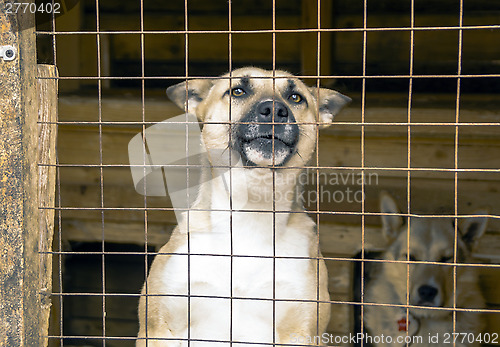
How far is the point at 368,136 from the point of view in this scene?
3789 mm

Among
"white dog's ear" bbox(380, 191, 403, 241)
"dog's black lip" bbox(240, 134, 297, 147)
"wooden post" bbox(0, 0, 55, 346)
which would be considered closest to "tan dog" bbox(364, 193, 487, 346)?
"white dog's ear" bbox(380, 191, 403, 241)

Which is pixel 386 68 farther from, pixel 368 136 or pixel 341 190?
pixel 341 190

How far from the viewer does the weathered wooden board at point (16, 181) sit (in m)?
1.92

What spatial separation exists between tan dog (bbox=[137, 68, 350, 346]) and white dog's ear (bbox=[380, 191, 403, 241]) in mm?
983

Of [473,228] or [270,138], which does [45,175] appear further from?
[473,228]

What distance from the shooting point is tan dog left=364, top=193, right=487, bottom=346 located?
3.44 m

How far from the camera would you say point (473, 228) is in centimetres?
365

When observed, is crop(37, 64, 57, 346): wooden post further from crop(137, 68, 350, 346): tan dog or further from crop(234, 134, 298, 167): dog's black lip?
crop(234, 134, 298, 167): dog's black lip

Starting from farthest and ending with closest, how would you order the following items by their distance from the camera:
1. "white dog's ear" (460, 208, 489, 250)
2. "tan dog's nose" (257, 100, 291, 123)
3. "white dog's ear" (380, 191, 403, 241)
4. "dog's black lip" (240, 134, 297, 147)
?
1. "white dog's ear" (380, 191, 403, 241)
2. "white dog's ear" (460, 208, 489, 250)
3. "dog's black lip" (240, 134, 297, 147)
4. "tan dog's nose" (257, 100, 291, 123)

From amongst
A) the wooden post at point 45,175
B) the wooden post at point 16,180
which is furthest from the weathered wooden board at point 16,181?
the wooden post at point 45,175

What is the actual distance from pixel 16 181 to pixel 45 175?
0.22 m

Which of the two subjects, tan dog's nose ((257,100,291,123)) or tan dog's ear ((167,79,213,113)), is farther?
tan dog's ear ((167,79,213,113))

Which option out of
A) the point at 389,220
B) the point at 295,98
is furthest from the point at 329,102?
the point at 389,220

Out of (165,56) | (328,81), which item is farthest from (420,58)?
(165,56)
